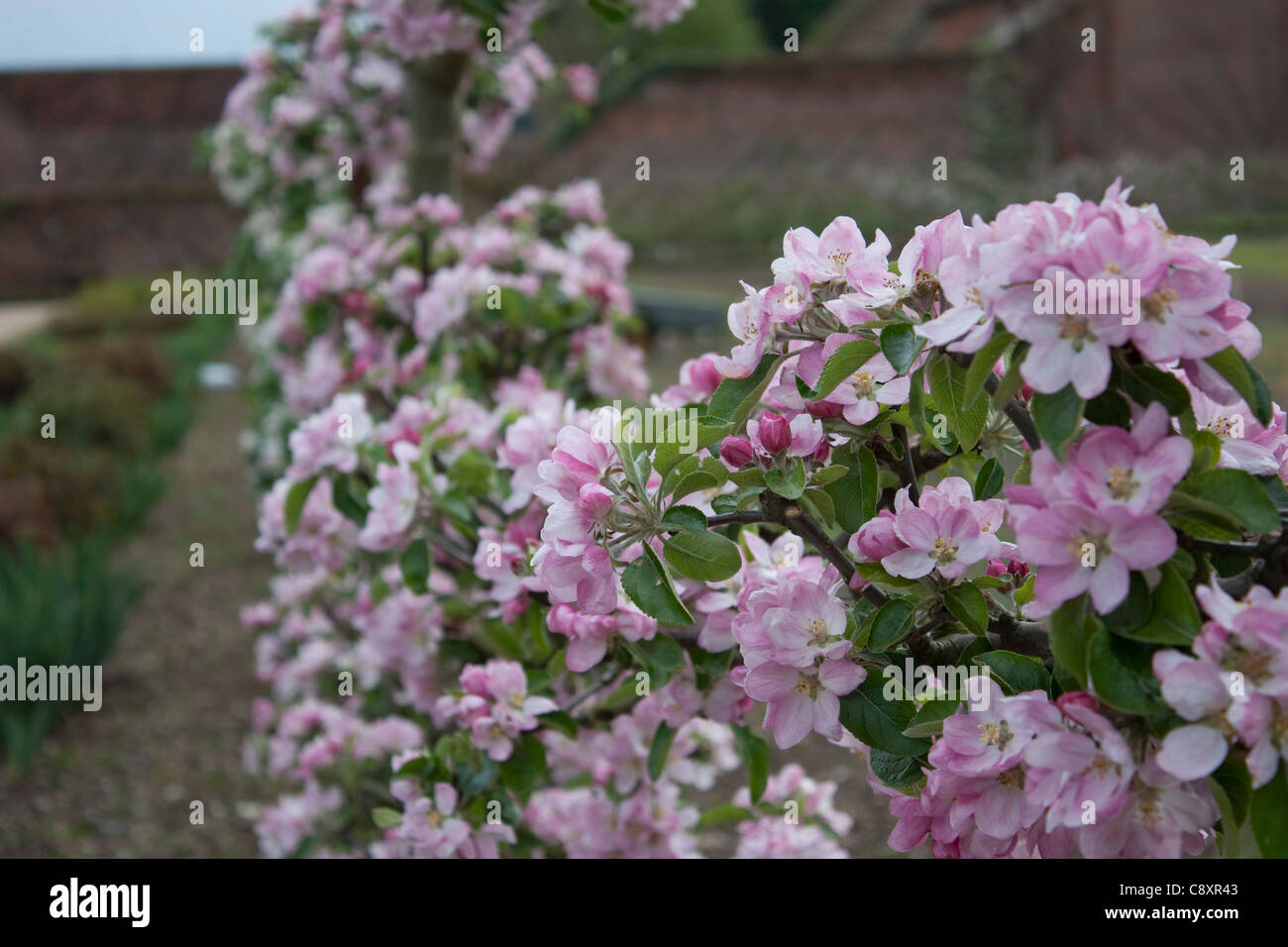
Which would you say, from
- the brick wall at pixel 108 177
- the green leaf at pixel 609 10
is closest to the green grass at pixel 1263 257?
the green leaf at pixel 609 10

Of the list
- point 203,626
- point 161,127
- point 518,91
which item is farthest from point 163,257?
point 518,91

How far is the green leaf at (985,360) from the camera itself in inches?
35.5

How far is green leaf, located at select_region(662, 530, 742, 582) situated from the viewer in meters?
1.08

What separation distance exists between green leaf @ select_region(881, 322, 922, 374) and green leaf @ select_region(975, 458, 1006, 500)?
0.21 m

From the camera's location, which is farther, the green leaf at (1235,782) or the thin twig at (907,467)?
the thin twig at (907,467)

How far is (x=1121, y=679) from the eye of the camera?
2.86 feet

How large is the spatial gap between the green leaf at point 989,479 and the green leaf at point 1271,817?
0.39 meters

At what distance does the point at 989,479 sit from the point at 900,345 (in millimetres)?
241

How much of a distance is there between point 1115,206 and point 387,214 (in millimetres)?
2362

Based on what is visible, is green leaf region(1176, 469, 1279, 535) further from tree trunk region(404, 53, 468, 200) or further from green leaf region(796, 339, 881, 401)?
tree trunk region(404, 53, 468, 200)

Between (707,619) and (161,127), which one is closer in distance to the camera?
(707,619)

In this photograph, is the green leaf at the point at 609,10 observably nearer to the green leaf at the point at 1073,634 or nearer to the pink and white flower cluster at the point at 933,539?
the pink and white flower cluster at the point at 933,539

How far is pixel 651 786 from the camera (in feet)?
6.28

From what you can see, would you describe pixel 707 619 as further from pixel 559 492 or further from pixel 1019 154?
pixel 1019 154
